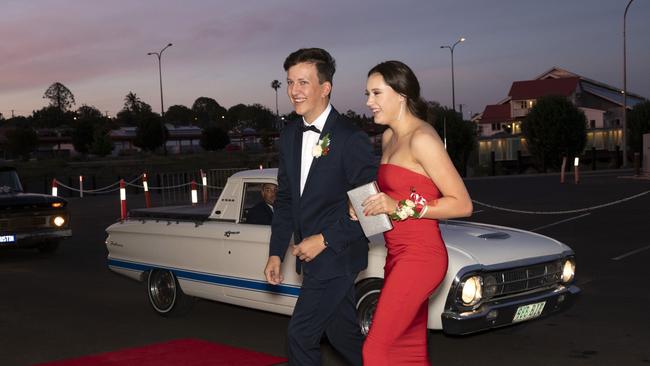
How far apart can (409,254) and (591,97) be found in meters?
96.5

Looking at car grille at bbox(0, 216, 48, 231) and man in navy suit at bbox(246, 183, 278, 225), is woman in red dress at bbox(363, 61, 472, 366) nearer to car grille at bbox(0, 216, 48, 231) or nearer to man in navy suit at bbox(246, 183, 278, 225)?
man in navy suit at bbox(246, 183, 278, 225)

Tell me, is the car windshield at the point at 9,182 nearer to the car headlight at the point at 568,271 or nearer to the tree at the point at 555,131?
the car headlight at the point at 568,271

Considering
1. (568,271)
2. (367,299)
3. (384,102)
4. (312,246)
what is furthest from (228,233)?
(384,102)

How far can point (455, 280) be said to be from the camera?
613cm

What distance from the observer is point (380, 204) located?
11.8 feet

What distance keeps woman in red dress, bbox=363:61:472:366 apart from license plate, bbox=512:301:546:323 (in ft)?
9.18

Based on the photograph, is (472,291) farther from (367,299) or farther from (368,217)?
(368,217)

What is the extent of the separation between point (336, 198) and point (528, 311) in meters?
3.01

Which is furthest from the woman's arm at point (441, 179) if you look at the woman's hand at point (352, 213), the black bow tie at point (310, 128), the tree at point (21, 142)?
the tree at point (21, 142)

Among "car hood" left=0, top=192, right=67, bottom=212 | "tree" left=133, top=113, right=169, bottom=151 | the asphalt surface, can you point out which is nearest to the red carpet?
the asphalt surface

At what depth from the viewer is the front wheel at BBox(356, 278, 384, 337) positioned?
657 centimetres

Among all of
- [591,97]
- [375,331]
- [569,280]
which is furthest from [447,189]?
[591,97]

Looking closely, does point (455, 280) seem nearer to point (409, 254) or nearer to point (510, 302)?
point (510, 302)

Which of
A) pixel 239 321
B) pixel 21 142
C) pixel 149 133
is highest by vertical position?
pixel 149 133
